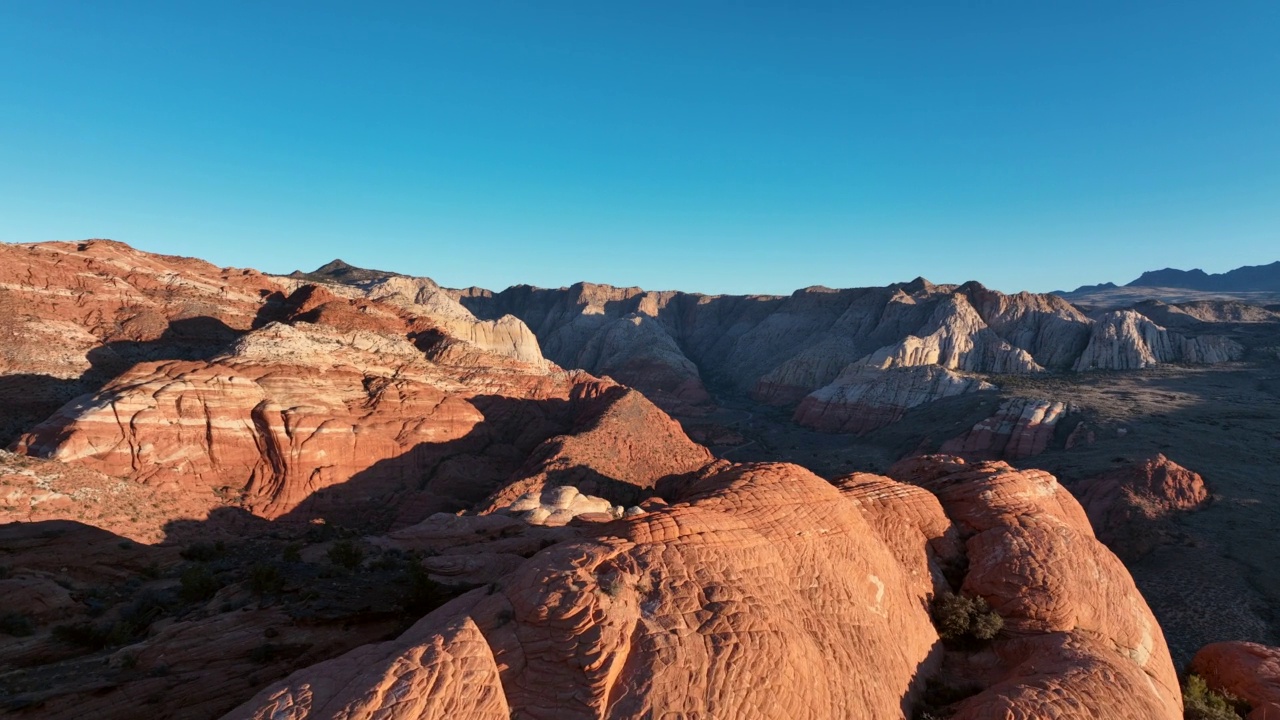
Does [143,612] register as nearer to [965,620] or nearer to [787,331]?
[965,620]

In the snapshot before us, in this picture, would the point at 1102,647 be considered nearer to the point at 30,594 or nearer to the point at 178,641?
the point at 178,641

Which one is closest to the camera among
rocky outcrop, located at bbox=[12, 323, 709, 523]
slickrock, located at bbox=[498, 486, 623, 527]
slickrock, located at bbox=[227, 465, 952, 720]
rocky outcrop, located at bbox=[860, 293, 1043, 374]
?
slickrock, located at bbox=[227, 465, 952, 720]

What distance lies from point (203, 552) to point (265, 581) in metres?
10.7

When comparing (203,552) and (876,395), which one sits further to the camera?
(876,395)

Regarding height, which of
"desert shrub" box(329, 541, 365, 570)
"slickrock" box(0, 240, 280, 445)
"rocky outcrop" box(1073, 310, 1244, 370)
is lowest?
"desert shrub" box(329, 541, 365, 570)

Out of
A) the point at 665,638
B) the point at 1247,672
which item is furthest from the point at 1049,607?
the point at 665,638

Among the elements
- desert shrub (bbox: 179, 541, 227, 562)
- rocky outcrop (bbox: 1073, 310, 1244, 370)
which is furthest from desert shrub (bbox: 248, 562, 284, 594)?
rocky outcrop (bbox: 1073, 310, 1244, 370)

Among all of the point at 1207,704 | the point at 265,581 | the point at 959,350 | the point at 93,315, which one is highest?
the point at 93,315

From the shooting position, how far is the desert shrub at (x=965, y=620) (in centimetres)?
1447

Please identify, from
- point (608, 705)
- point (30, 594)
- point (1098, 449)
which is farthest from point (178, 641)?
point (1098, 449)

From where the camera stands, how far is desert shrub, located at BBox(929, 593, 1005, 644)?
1447 centimetres

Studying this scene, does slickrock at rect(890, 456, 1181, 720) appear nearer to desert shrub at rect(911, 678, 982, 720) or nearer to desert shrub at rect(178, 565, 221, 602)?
desert shrub at rect(911, 678, 982, 720)

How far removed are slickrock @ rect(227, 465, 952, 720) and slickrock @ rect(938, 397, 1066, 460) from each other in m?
45.2

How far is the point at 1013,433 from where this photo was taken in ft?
170
